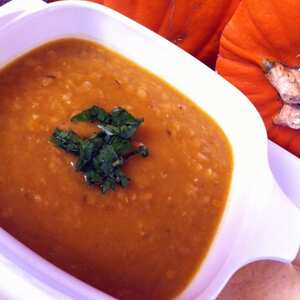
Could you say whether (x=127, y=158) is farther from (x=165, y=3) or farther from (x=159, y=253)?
(x=165, y=3)

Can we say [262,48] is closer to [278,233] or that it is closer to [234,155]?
[234,155]

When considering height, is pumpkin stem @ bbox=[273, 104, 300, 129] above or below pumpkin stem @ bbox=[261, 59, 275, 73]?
below

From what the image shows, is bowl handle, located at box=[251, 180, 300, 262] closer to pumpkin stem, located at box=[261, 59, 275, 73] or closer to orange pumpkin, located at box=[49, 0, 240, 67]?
pumpkin stem, located at box=[261, 59, 275, 73]

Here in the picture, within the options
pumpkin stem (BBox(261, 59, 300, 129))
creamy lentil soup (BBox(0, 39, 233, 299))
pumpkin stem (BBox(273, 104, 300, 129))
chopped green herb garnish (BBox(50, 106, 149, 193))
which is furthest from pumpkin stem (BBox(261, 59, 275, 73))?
chopped green herb garnish (BBox(50, 106, 149, 193))

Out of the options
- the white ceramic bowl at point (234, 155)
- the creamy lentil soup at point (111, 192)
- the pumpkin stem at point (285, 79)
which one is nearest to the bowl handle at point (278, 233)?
the white ceramic bowl at point (234, 155)

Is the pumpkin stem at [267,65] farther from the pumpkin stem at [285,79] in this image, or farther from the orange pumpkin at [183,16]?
the orange pumpkin at [183,16]

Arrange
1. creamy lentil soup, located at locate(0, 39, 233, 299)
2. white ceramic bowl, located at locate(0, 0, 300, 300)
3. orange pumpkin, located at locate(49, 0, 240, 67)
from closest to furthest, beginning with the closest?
white ceramic bowl, located at locate(0, 0, 300, 300) < creamy lentil soup, located at locate(0, 39, 233, 299) < orange pumpkin, located at locate(49, 0, 240, 67)

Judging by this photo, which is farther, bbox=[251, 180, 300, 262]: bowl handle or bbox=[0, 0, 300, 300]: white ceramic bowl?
bbox=[251, 180, 300, 262]: bowl handle

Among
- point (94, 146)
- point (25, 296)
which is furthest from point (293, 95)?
point (25, 296)
